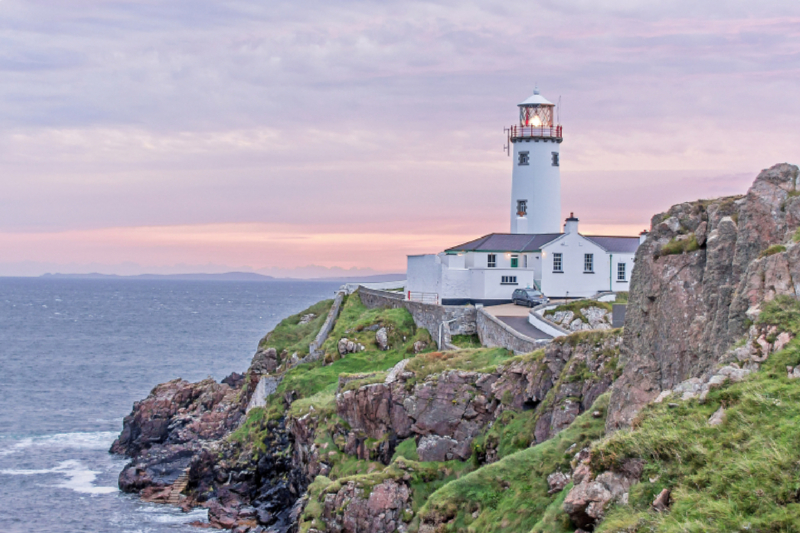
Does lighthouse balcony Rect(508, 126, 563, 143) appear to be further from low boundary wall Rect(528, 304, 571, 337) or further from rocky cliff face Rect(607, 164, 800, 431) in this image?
rocky cliff face Rect(607, 164, 800, 431)

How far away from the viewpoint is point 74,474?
5450cm

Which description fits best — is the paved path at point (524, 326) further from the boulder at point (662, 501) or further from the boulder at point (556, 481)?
the boulder at point (662, 501)

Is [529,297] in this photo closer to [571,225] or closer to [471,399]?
[571,225]

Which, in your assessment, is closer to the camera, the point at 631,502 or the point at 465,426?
the point at 631,502

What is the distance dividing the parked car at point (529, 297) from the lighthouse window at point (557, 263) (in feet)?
12.2

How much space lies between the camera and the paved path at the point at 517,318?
1729 inches

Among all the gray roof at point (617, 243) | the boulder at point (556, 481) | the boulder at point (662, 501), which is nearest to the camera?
the boulder at point (662, 501)

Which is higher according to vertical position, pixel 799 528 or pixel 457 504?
pixel 799 528

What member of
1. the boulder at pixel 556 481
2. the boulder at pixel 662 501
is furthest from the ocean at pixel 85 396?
the boulder at pixel 662 501

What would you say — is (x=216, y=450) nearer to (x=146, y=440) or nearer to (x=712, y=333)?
(x=146, y=440)

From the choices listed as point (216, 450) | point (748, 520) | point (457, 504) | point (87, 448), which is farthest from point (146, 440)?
point (748, 520)

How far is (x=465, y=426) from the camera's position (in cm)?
3503

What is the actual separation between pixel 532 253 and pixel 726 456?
49507 mm

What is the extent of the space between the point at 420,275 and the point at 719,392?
52084mm
